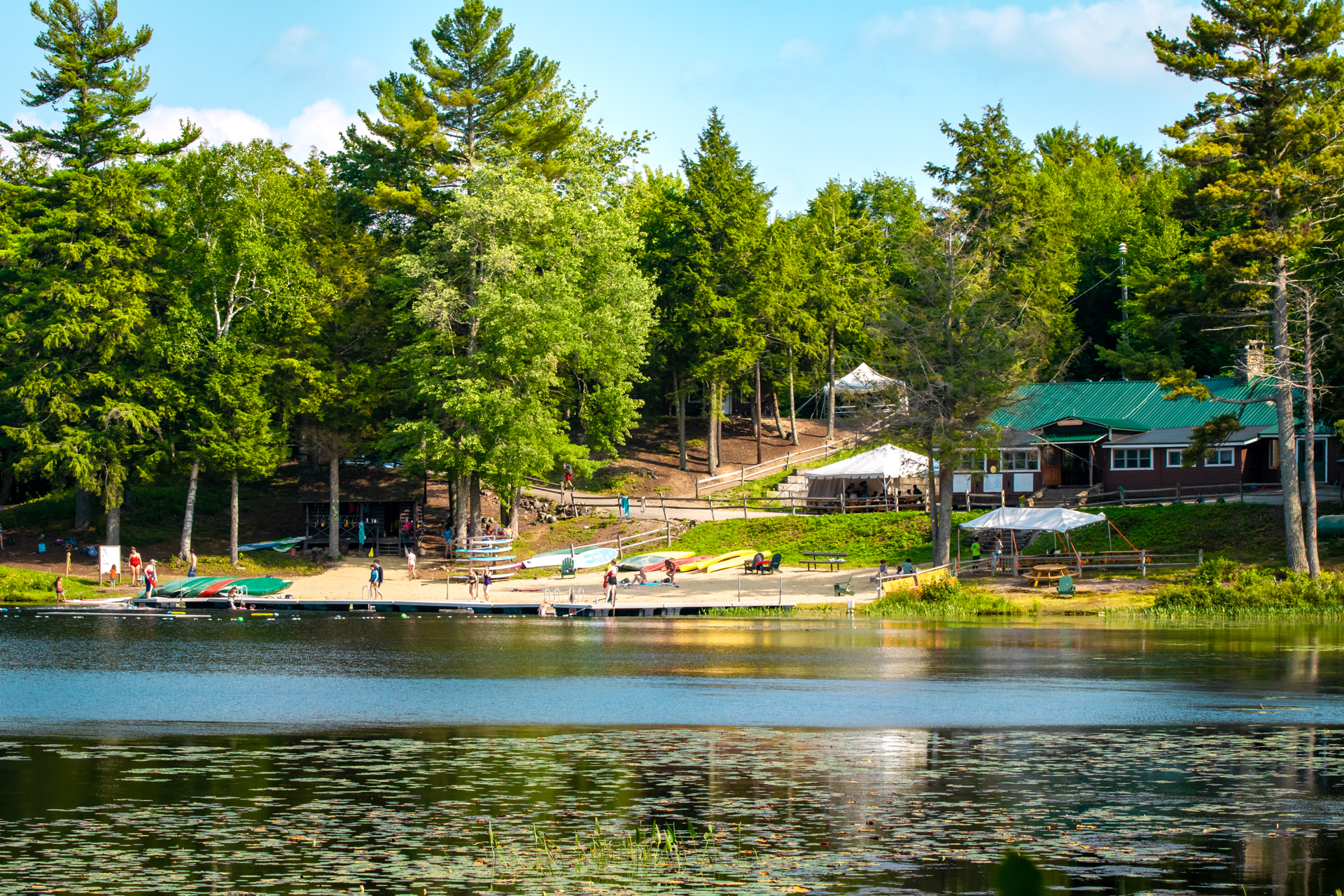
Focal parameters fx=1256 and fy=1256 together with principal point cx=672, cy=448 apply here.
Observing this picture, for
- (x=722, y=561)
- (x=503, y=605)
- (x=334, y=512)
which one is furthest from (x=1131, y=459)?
(x=334, y=512)

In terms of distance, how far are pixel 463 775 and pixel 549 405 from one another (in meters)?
44.3

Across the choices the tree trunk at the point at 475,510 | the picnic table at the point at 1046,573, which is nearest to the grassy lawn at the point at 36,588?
the tree trunk at the point at 475,510

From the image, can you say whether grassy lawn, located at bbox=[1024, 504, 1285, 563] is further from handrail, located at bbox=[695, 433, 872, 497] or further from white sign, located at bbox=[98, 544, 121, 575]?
white sign, located at bbox=[98, 544, 121, 575]

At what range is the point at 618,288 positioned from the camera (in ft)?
201

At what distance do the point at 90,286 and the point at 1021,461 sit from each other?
141 feet

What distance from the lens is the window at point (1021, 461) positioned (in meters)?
60.8

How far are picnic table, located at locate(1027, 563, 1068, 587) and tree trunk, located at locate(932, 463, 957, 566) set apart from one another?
320cm

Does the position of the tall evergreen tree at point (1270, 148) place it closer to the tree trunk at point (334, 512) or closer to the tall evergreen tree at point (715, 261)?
the tall evergreen tree at point (715, 261)

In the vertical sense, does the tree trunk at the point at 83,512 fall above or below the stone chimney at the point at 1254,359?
below

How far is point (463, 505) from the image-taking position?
56.9m

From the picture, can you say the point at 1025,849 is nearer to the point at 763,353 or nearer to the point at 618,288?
the point at 618,288

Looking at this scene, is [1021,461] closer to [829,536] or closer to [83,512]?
[829,536]

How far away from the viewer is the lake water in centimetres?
1336

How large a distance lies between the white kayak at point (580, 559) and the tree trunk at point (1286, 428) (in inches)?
1038
